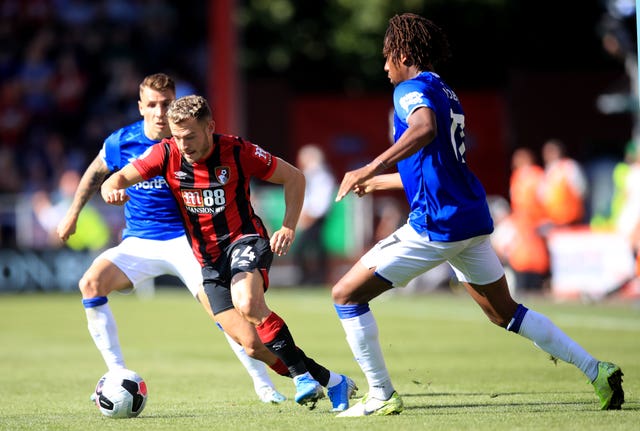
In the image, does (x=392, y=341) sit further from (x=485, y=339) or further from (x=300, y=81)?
(x=300, y=81)

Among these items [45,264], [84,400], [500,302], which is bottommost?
[45,264]

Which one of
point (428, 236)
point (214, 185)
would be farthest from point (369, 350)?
point (214, 185)

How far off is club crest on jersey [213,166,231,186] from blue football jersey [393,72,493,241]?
120 cm

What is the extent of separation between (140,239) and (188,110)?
184 cm

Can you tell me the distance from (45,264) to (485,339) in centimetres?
1189

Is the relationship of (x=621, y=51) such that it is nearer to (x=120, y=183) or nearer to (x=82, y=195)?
(x=82, y=195)

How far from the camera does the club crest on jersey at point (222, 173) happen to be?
7.93 metres

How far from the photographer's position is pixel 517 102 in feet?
103

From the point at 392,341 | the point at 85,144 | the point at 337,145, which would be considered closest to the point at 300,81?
the point at 337,145

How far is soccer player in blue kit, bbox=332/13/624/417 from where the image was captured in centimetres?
738

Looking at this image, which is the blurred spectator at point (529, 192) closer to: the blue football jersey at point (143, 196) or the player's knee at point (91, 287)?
the blue football jersey at point (143, 196)

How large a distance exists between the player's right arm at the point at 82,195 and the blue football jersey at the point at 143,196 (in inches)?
3.1

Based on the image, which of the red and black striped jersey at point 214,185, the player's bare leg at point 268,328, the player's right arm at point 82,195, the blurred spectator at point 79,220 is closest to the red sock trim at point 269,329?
the player's bare leg at point 268,328

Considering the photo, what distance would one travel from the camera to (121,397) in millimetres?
7742
